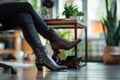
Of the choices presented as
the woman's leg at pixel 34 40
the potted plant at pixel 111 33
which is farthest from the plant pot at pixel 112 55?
the woman's leg at pixel 34 40

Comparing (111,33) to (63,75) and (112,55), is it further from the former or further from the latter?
(63,75)

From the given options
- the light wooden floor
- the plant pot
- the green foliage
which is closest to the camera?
the light wooden floor

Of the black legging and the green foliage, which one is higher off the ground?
→ the black legging

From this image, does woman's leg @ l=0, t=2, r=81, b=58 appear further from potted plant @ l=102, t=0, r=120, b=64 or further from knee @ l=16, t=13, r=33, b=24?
potted plant @ l=102, t=0, r=120, b=64

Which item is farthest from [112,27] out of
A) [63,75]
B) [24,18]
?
[63,75]

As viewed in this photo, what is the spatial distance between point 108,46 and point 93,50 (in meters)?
0.50

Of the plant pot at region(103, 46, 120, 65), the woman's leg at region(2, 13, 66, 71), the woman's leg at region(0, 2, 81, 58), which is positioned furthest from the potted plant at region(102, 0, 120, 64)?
the woman's leg at region(2, 13, 66, 71)

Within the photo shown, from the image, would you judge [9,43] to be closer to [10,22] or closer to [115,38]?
[115,38]

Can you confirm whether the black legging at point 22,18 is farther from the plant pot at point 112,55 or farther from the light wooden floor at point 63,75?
the plant pot at point 112,55

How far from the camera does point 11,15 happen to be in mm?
2398

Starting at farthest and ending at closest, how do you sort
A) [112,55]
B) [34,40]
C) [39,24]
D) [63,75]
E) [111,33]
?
[111,33]
[112,55]
[39,24]
[34,40]
[63,75]

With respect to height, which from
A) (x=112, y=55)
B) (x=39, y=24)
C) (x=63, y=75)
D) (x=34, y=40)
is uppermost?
(x=39, y=24)

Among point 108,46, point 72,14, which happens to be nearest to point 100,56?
point 108,46

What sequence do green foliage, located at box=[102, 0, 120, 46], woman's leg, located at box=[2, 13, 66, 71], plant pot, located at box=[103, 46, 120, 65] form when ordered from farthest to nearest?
green foliage, located at box=[102, 0, 120, 46], plant pot, located at box=[103, 46, 120, 65], woman's leg, located at box=[2, 13, 66, 71]
